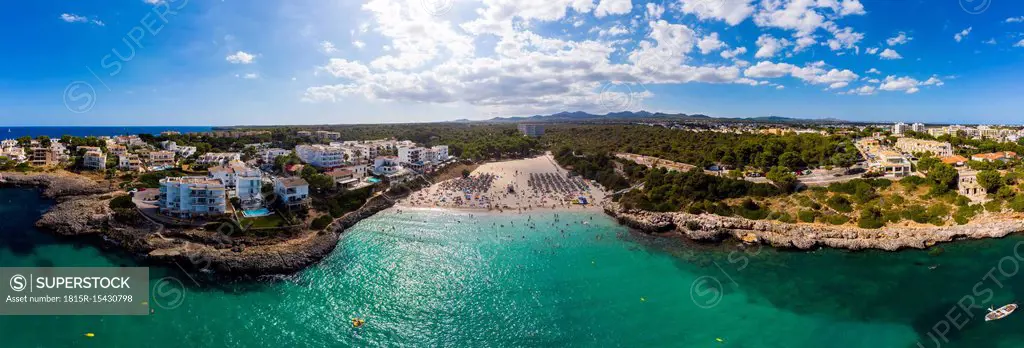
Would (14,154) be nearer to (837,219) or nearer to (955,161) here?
(837,219)

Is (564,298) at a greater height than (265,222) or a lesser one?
lesser

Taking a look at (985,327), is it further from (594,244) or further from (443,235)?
(443,235)

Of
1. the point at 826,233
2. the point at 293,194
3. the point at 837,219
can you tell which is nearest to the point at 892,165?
the point at 837,219

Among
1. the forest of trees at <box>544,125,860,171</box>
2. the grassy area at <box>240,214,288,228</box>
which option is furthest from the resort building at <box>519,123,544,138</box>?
the grassy area at <box>240,214,288,228</box>

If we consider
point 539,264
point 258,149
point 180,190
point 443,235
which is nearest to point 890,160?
point 539,264

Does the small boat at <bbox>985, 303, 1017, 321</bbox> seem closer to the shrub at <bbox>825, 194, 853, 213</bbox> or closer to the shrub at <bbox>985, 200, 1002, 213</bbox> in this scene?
the shrub at <bbox>825, 194, 853, 213</bbox>

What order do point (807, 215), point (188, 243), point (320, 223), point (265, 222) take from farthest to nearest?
point (807, 215) → point (320, 223) → point (265, 222) → point (188, 243)

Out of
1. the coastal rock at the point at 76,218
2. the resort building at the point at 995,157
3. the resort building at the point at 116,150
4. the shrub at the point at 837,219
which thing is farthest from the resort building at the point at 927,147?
the resort building at the point at 116,150
